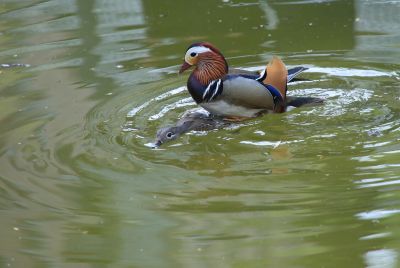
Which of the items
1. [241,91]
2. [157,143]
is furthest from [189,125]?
[241,91]

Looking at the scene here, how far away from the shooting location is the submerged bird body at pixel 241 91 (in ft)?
20.0

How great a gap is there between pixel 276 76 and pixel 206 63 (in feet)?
1.65

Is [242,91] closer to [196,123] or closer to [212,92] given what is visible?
[212,92]

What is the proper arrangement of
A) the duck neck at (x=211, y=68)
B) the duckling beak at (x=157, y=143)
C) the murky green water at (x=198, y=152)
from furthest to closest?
the duck neck at (x=211, y=68) → the duckling beak at (x=157, y=143) → the murky green water at (x=198, y=152)

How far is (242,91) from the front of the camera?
6.11 meters

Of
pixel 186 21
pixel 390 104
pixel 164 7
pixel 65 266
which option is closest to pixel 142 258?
pixel 65 266

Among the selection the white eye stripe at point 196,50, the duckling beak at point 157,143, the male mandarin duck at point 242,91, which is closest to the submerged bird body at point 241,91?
the male mandarin duck at point 242,91

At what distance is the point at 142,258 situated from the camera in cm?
427

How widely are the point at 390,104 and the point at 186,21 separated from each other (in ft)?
9.76

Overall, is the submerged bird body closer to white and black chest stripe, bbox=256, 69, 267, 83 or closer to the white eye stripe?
white and black chest stripe, bbox=256, 69, 267, 83

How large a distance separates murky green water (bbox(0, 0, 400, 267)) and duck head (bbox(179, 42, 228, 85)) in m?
0.33

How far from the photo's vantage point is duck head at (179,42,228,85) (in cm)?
622

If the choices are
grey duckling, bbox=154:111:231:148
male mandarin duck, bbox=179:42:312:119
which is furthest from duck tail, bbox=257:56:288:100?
grey duckling, bbox=154:111:231:148

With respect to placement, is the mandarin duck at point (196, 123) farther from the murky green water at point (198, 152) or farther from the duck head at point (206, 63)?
the duck head at point (206, 63)
